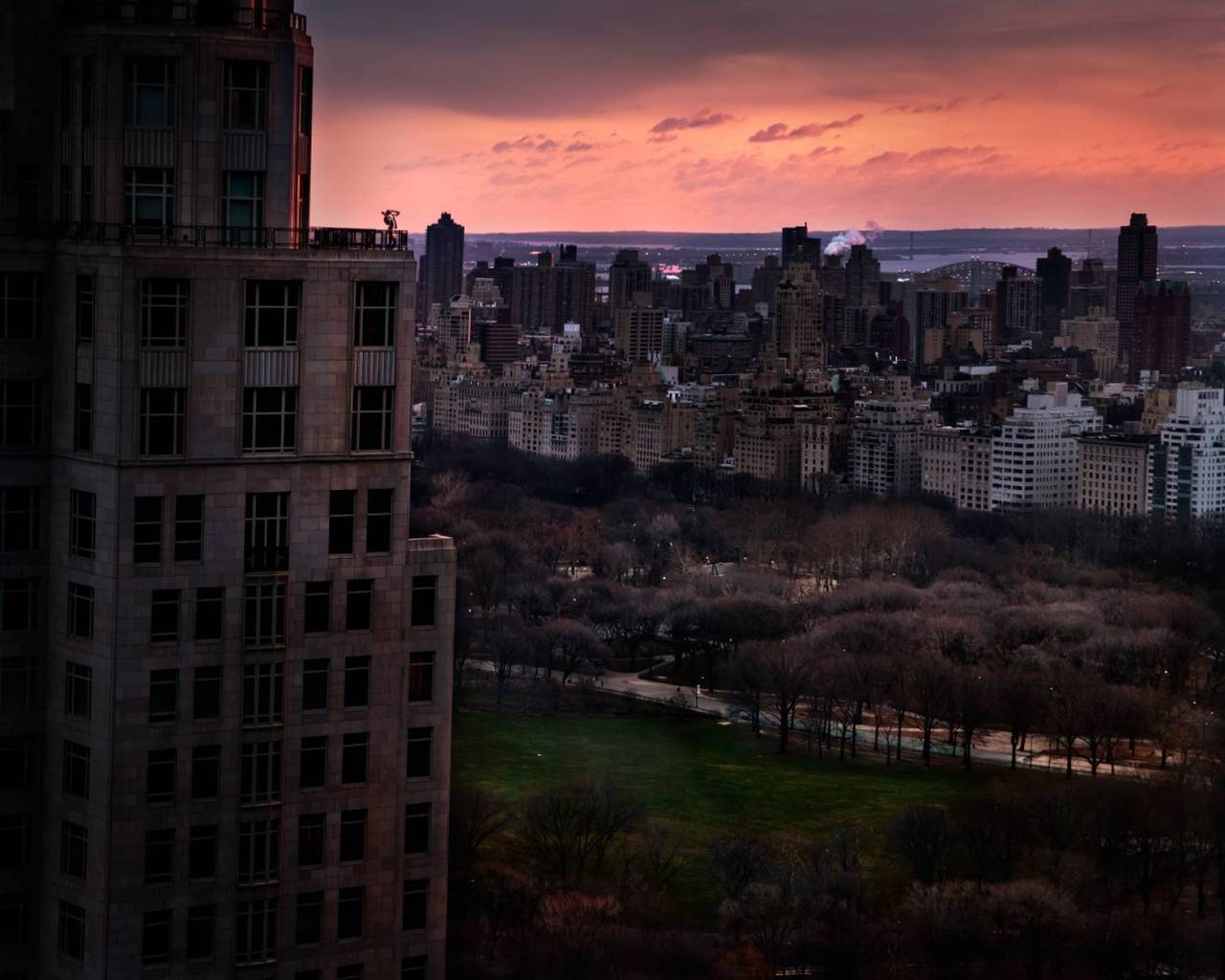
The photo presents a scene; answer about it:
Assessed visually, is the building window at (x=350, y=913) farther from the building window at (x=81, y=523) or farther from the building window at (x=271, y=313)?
the building window at (x=271, y=313)

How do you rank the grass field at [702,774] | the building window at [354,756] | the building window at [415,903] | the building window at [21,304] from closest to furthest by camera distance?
the building window at [21,304], the building window at [354,756], the building window at [415,903], the grass field at [702,774]

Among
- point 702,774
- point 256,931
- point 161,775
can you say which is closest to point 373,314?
point 161,775

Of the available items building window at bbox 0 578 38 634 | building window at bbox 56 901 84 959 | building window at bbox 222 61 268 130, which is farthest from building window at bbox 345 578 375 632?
building window at bbox 222 61 268 130

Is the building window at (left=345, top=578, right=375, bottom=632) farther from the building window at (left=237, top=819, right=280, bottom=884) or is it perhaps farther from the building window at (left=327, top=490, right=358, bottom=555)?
the building window at (left=237, top=819, right=280, bottom=884)

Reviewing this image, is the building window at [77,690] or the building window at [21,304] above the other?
the building window at [21,304]

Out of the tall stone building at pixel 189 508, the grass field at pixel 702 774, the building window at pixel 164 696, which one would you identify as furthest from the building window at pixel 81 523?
the grass field at pixel 702 774

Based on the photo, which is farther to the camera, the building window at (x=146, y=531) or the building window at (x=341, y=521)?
the building window at (x=341, y=521)

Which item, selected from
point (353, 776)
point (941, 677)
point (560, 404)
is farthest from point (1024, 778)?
point (560, 404)
